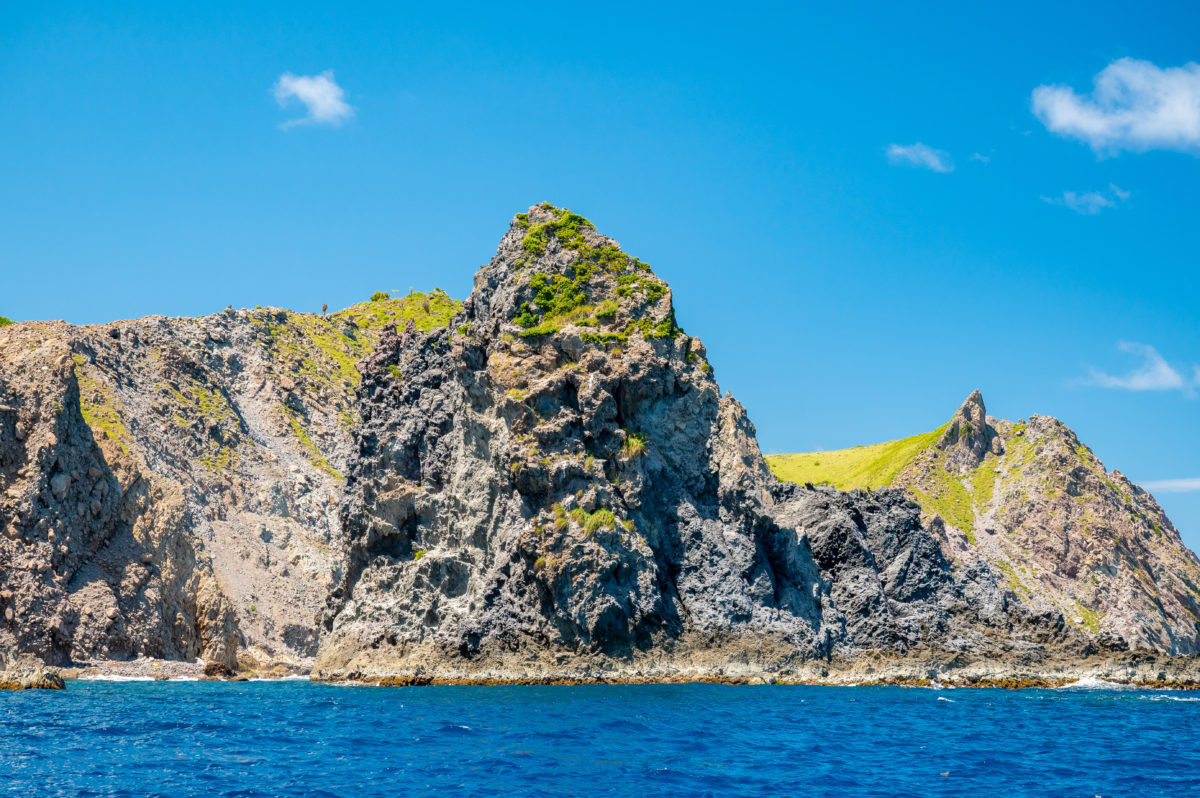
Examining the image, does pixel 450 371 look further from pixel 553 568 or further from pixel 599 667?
pixel 599 667

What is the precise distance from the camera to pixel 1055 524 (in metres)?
115

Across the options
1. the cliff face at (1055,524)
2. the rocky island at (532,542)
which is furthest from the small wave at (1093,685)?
the cliff face at (1055,524)

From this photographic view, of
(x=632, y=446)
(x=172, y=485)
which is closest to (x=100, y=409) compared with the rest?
(x=172, y=485)

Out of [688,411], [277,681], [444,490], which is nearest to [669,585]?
[688,411]

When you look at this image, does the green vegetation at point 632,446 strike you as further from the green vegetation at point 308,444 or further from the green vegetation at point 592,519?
the green vegetation at point 308,444

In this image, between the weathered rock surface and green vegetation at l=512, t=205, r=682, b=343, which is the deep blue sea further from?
green vegetation at l=512, t=205, r=682, b=343

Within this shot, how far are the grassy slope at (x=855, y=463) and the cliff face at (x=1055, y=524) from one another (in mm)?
700

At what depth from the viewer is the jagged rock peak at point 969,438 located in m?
124

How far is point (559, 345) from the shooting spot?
244ft

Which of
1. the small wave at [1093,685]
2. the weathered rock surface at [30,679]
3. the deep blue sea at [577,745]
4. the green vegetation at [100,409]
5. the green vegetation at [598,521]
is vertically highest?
the green vegetation at [100,409]

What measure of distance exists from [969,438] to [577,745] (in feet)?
322

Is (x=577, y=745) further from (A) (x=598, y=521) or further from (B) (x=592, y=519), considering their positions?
(B) (x=592, y=519)

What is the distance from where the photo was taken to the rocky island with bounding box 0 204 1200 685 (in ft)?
226

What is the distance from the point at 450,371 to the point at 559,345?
1156cm
